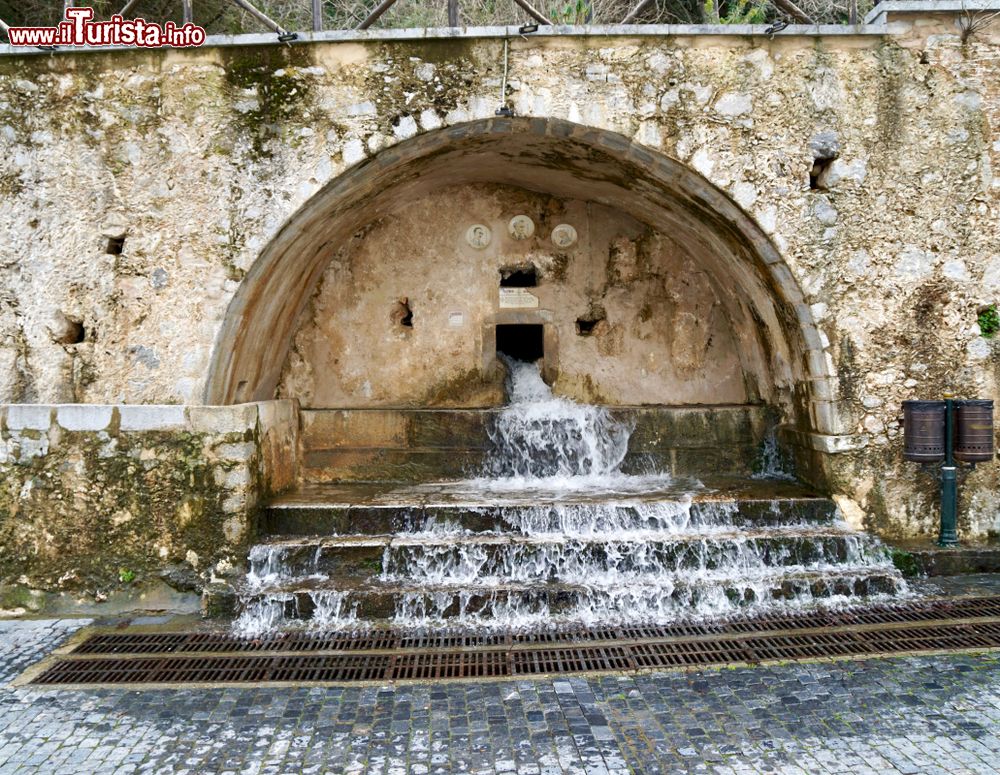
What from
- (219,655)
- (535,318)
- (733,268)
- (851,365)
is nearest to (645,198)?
(733,268)

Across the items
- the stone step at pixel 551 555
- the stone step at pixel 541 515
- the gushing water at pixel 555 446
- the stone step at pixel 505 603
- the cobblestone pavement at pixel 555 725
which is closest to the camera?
the cobblestone pavement at pixel 555 725

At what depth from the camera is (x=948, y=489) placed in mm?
5289

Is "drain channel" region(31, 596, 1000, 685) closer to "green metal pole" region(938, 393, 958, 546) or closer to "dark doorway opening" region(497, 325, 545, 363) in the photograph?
"green metal pole" region(938, 393, 958, 546)

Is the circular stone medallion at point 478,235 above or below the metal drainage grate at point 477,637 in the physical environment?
above

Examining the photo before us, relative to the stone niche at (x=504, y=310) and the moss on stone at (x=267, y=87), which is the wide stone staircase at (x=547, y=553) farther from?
the moss on stone at (x=267, y=87)

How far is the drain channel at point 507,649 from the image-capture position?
4.02 meters

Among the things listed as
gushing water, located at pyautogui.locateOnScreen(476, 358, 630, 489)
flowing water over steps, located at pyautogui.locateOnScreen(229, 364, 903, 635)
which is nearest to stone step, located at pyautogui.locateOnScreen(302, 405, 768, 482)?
gushing water, located at pyautogui.locateOnScreen(476, 358, 630, 489)

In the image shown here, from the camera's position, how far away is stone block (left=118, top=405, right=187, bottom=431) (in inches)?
198

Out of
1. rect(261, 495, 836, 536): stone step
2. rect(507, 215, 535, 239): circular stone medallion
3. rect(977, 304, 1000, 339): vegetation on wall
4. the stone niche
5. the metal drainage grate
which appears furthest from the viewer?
rect(507, 215, 535, 239): circular stone medallion

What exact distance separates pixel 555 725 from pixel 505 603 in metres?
1.30

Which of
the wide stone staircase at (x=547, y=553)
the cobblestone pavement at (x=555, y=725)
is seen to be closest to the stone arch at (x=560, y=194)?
the wide stone staircase at (x=547, y=553)

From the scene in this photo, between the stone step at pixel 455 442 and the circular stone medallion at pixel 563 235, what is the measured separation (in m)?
1.73

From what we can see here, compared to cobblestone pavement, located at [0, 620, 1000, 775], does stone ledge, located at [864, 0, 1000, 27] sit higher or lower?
higher

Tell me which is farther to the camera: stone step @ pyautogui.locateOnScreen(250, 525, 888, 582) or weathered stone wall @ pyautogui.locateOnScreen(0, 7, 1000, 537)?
weathered stone wall @ pyautogui.locateOnScreen(0, 7, 1000, 537)
